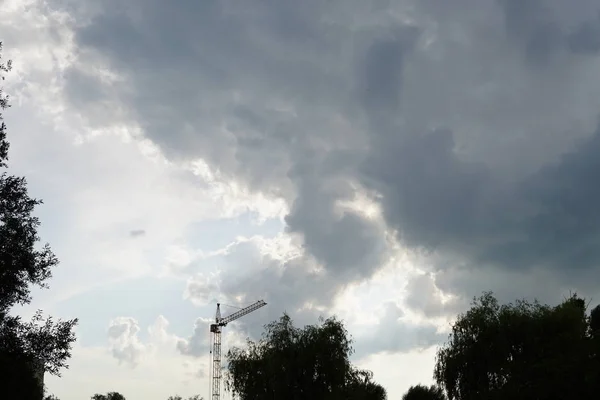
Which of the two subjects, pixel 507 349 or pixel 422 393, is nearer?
pixel 507 349

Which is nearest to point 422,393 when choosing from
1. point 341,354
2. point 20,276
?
point 341,354

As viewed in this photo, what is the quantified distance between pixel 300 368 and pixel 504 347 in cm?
2113

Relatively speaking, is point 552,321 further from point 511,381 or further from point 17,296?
point 17,296

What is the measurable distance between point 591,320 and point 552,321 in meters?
10.4

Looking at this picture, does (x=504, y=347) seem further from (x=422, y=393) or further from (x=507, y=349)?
(x=422, y=393)

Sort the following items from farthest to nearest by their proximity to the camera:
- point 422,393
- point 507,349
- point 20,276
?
point 422,393
point 507,349
point 20,276

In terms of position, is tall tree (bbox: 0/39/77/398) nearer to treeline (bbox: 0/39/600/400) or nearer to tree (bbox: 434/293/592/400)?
treeline (bbox: 0/39/600/400)

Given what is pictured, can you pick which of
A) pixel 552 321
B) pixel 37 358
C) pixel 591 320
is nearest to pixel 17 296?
pixel 37 358

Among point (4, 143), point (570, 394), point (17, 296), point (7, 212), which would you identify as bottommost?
point (570, 394)

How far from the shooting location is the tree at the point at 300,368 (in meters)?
65.8

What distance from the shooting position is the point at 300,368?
6700 centimetres

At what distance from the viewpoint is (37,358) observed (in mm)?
28203

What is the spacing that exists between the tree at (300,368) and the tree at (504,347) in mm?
10624

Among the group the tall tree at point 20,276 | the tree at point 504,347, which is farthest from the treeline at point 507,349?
the tall tree at point 20,276
